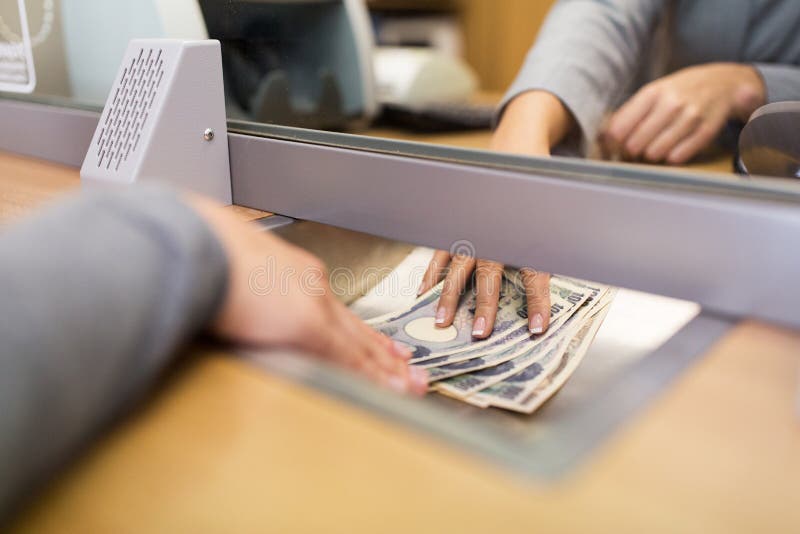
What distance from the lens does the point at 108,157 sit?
682mm

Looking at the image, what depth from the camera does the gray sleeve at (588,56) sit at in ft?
3.06

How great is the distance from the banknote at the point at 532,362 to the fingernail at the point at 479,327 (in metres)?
0.05

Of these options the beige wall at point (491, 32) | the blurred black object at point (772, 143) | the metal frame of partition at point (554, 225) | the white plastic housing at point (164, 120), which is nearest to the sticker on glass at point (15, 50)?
the white plastic housing at point (164, 120)

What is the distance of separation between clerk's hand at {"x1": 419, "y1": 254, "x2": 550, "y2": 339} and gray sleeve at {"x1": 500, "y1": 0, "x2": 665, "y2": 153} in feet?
0.90

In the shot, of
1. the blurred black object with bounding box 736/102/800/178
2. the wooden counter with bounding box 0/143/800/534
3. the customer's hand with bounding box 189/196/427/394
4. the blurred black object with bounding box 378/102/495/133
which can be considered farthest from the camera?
the blurred black object with bounding box 378/102/495/133

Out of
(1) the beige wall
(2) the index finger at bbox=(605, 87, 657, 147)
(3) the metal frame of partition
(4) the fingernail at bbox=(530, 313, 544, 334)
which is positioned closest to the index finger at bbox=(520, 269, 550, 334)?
(4) the fingernail at bbox=(530, 313, 544, 334)

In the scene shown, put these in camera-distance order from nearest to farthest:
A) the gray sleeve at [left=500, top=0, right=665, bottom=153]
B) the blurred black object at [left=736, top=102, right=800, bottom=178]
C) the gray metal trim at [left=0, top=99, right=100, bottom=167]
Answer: the blurred black object at [left=736, top=102, right=800, bottom=178], the gray metal trim at [left=0, top=99, right=100, bottom=167], the gray sleeve at [left=500, top=0, right=665, bottom=153]

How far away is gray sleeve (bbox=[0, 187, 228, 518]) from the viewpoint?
11.1 inches

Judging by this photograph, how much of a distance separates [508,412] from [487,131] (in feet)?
2.37

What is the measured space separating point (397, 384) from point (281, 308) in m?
0.12

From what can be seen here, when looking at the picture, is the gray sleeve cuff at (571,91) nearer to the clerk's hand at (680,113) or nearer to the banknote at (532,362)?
the clerk's hand at (680,113)

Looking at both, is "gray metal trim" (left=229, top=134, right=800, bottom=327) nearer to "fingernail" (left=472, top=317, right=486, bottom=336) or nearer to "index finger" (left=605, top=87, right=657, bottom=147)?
"fingernail" (left=472, top=317, right=486, bottom=336)

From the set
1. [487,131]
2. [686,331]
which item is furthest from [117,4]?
[686,331]

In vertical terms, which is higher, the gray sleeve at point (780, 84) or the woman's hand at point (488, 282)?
the gray sleeve at point (780, 84)
